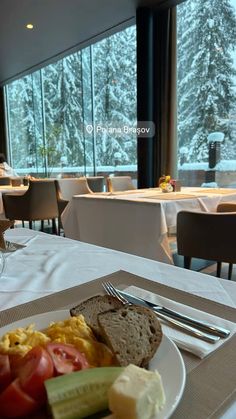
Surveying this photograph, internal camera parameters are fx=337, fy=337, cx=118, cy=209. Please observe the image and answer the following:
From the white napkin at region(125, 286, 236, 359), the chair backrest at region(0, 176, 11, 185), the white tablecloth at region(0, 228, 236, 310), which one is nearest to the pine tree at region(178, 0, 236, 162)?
the chair backrest at region(0, 176, 11, 185)

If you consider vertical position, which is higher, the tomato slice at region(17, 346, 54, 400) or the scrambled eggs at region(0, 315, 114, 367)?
the tomato slice at region(17, 346, 54, 400)

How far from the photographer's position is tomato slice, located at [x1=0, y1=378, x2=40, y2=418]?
1.07 feet

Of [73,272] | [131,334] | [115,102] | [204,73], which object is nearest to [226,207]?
[73,272]

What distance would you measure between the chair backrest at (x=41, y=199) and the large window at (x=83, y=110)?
7.05 feet

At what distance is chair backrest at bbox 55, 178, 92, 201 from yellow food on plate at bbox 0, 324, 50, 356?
3507 mm

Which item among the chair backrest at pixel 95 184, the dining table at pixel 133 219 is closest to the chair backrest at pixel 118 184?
the chair backrest at pixel 95 184

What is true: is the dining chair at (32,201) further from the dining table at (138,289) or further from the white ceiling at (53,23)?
the dining table at (138,289)

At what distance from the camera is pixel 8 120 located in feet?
30.1

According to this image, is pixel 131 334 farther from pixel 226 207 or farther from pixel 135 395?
pixel 226 207

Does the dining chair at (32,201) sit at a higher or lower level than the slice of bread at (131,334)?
lower

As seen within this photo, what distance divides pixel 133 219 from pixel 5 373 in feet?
7.52

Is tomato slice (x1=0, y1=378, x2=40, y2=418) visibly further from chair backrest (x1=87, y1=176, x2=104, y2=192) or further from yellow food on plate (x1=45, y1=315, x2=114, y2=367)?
chair backrest (x1=87, y1=176, x2=104, y2=192)

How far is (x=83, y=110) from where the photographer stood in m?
6.80

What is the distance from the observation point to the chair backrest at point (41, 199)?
4.14 meters
